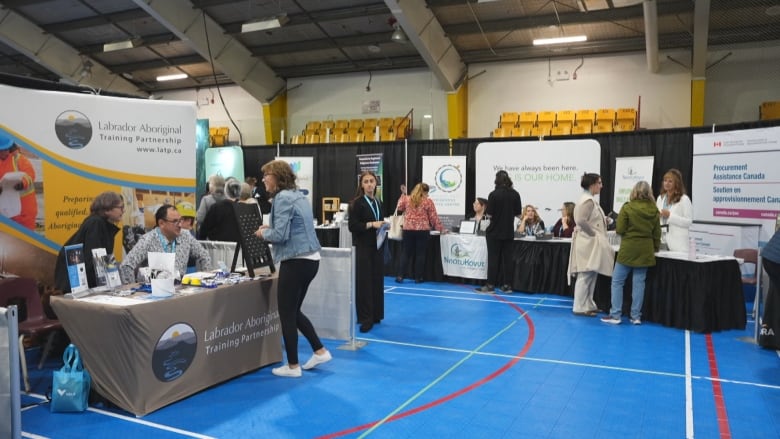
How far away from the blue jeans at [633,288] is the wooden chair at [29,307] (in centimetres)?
456

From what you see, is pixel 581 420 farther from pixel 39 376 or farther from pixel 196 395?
pixel 39 376

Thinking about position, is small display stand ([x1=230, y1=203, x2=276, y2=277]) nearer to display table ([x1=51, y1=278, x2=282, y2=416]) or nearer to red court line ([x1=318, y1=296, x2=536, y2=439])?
display table ([x1=51, y1=278, x2=282, y2=416])

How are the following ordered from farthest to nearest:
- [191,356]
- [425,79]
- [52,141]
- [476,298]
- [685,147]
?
[425,79]
[685,147]
[476,298]
[52,141]
[191,356]

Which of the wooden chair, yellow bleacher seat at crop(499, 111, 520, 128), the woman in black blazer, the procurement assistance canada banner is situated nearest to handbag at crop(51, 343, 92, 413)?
the wooden chair

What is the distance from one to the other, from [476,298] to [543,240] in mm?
1117

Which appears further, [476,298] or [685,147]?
[685,147]

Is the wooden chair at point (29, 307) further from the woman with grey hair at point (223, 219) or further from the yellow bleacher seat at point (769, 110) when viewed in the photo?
the yellow bleacher seat at point (769, 110)

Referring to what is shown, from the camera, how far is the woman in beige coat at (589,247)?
5.44 metres

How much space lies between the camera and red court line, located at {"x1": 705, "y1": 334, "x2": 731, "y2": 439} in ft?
9.83

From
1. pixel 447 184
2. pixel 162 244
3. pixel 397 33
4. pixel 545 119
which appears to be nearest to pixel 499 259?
pixel 447 184

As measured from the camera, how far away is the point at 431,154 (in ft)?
32.8

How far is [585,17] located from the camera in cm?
1030

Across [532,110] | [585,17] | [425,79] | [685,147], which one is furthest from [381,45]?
[685,147]

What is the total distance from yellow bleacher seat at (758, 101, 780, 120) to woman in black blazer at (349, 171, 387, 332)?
27.2 ft
